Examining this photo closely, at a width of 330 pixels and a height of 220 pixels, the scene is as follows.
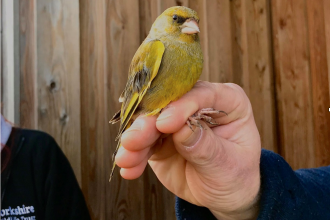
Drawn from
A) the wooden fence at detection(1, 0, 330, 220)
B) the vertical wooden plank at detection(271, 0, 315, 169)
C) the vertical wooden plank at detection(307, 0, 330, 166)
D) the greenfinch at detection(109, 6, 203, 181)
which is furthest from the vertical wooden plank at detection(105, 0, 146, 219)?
the vertical wooden plank at detection(307, 0, 330, 166)

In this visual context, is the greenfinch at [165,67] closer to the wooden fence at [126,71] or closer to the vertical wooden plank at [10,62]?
the wooden fence at [126,71]

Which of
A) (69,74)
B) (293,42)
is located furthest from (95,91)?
(293,42)

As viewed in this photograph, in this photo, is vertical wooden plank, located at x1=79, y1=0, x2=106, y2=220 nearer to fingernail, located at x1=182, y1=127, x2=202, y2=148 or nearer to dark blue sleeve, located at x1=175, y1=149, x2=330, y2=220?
dark blue sleeve, located at x1=175, y1=149, x2=330, y2=220

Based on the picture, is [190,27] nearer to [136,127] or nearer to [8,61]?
[136,127]

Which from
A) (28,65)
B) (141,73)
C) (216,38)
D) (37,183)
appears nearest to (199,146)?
(141,73)

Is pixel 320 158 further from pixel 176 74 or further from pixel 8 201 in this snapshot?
pixel 8 201
